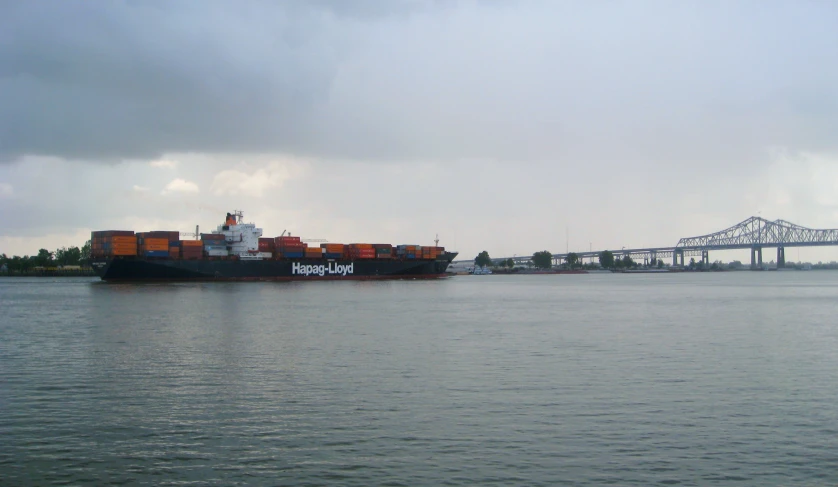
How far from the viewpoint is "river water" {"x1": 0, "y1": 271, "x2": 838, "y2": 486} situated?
11.4 m

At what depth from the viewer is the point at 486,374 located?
19438 mm

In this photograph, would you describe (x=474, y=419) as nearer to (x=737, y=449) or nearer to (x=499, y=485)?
(x=499, y=485)

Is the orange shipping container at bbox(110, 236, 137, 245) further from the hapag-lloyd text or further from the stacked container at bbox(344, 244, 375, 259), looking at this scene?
the stacked container at bbox(344, 244, 375, 259)

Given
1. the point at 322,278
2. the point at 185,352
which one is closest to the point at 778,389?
the point at 185,352

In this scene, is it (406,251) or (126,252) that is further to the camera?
(406,251)

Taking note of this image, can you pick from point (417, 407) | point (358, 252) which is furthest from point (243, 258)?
point (417, 407)

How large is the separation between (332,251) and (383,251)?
→ 26.6 ft

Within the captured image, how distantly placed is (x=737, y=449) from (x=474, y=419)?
484 centimetres

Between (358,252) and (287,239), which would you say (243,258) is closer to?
(287,239)

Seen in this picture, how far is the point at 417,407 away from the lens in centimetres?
1532

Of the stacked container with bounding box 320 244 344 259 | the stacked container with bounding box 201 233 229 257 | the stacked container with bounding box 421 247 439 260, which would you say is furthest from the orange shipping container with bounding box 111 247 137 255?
the stacked container with bounding box 421 247 439 260

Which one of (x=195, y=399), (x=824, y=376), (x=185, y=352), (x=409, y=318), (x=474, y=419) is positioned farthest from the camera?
(x=409, y=318)

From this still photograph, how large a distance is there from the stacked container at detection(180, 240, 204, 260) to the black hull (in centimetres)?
75

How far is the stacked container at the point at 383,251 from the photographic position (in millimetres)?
101938
